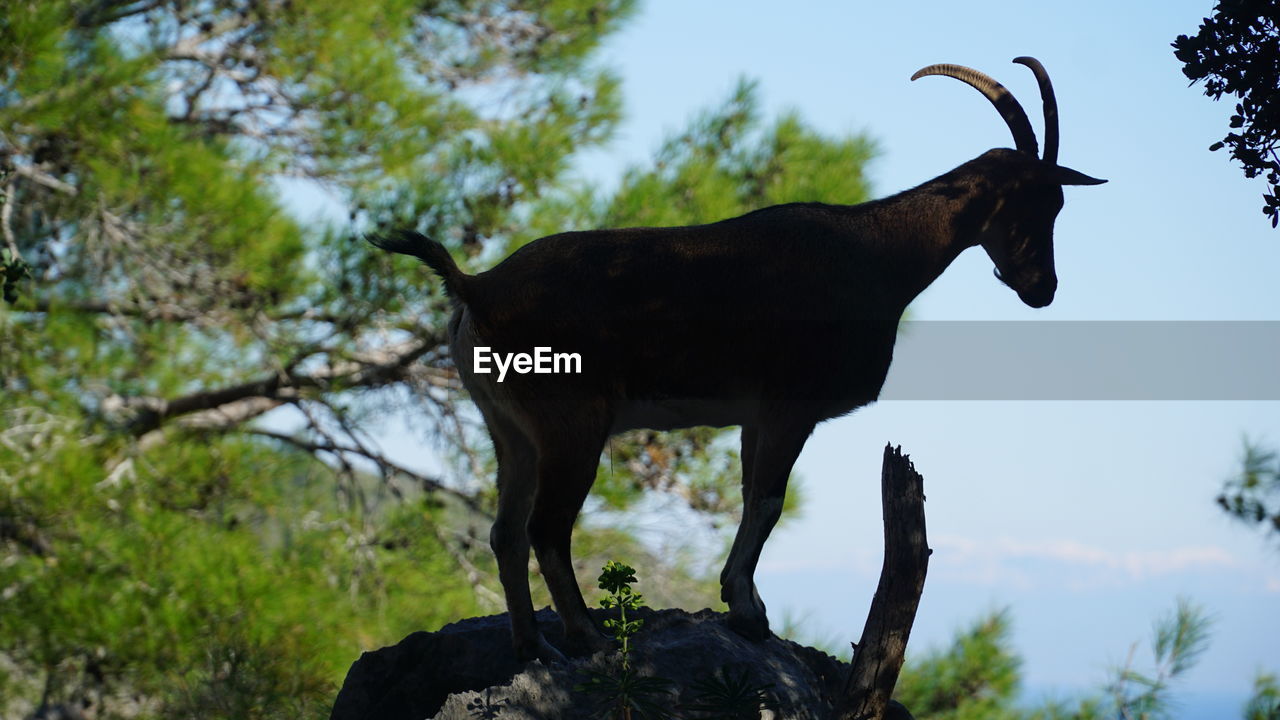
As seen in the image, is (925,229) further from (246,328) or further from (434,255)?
(246,328)

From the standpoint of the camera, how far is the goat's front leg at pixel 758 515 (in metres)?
3.87

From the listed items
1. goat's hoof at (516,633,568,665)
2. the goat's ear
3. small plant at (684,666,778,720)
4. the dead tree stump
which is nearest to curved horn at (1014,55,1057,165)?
the goat's ear

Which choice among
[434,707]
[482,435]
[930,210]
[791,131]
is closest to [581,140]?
[791,131]

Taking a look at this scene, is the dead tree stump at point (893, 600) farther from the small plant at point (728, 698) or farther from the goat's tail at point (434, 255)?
the goat's tail at point (434, 255)

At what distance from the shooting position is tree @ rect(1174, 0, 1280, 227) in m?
3.85

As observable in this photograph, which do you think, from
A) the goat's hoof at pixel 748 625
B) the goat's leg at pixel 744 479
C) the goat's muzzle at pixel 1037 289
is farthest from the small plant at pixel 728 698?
the goat's muzzle at pixel 1037 289

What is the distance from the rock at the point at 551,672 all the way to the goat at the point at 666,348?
0.17 metres

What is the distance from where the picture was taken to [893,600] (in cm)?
382

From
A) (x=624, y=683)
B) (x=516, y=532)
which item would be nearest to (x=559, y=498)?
(x=516, y=532)

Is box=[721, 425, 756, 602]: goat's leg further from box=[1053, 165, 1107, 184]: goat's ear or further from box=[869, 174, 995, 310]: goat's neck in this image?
box=[1053, 165, 1107, 184]: goat's ear

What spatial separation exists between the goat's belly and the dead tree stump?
0.48 meters

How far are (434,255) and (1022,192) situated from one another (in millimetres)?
2138

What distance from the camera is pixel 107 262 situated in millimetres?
9219

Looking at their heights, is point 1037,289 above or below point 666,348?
above
